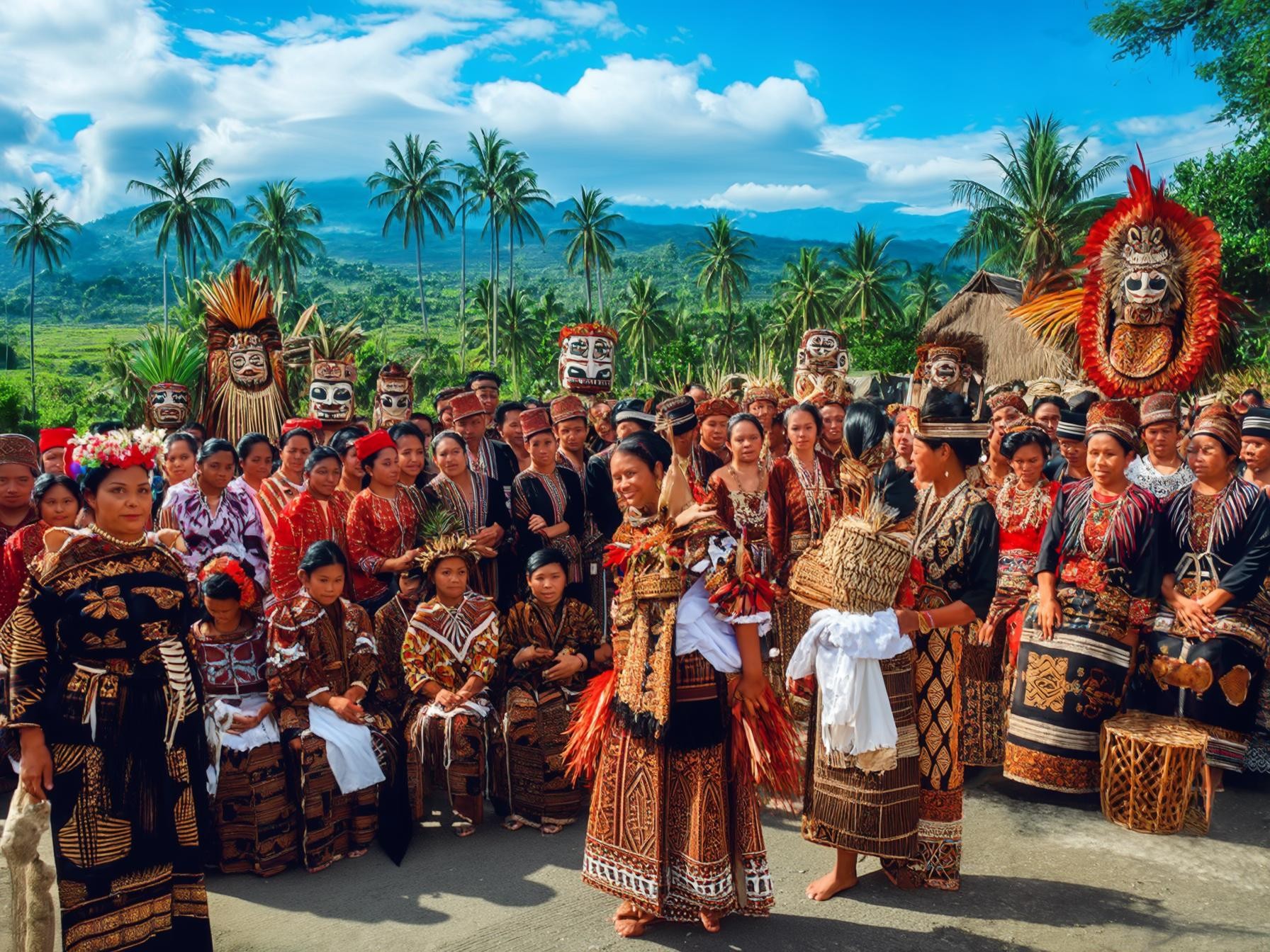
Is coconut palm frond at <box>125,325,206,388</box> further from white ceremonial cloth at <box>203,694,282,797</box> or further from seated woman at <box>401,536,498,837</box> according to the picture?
white ceremonial cloth at <box>203,694,282,797</box>

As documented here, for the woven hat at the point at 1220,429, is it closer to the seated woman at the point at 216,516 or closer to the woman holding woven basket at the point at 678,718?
the woman holding woven basket at the point at 678,718

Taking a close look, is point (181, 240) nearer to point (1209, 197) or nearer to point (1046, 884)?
point (1209, 197)

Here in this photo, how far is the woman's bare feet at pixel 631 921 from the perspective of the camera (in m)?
3.71

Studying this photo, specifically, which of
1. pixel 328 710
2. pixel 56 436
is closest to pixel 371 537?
pixel 328 710

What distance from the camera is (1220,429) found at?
519 cm

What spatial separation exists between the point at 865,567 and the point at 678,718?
93 cm

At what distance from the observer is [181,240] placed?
52.0 meters

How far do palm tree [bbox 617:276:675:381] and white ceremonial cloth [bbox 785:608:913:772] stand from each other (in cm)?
4755

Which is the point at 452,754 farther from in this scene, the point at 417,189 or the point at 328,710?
the point at 417,189

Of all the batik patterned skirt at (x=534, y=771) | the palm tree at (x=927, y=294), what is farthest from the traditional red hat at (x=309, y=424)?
the palm tree at (x=927, y=294)

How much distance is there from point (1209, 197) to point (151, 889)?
18251mm

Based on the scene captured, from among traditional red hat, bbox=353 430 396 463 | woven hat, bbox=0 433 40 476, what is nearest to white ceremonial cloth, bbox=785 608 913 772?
traditional red hat, bbox=353 430 396 463

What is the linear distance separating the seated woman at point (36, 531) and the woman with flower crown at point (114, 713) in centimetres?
181

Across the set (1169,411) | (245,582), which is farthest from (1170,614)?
(245,582)
